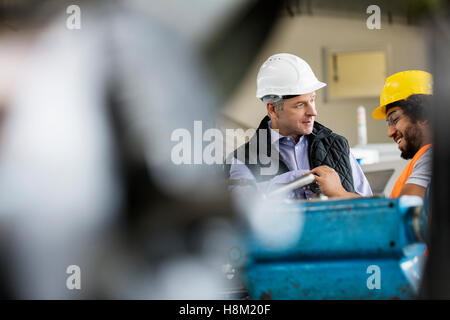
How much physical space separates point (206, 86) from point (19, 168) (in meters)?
0.37

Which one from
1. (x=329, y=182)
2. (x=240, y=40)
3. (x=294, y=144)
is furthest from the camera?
(x=294, y=144)

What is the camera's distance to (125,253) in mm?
724

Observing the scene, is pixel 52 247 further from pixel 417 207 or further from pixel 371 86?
pixel 371 86

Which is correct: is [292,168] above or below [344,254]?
above

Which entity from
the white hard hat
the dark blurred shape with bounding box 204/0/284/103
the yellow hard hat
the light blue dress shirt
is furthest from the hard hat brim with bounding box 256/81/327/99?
the dark blurred shape with bounding box 204/0/284/103

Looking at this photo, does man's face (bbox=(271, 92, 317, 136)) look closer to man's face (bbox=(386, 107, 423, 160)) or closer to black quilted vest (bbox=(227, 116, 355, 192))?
black quilted vest (bbox=(227, 116, 355, 192))

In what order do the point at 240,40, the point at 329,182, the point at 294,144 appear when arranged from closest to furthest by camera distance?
the point at 240,40 < the point at 329,182 < the point at 294,144

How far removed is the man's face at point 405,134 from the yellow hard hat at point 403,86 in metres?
0.05

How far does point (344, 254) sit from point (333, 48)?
0.70m

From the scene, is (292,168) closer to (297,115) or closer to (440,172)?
(297,115)

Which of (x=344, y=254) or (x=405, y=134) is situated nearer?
(x=344, y=254)

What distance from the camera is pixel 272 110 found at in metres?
1.36

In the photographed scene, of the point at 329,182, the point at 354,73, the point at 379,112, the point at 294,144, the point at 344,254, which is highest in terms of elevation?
the point at 354,73

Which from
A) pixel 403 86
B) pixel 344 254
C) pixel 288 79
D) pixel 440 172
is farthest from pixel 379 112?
pixel 440 172
